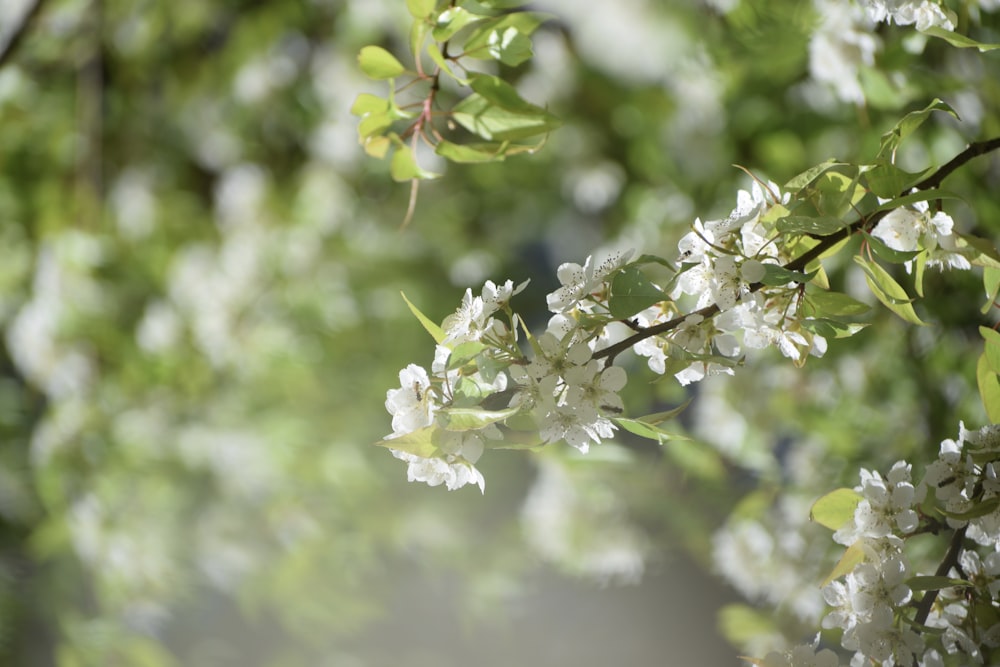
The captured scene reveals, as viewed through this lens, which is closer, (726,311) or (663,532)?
(726,311)

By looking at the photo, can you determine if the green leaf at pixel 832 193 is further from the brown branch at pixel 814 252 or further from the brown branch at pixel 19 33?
the brown branch at pixel 19 33

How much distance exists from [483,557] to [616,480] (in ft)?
0.89

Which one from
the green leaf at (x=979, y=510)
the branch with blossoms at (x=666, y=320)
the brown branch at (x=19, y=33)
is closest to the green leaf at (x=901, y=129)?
the branch with blossoms at (x=666, y=320)

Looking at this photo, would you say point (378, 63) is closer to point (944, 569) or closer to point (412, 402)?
point (412, 402)

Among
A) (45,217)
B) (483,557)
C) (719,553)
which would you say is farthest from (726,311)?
(45,217)

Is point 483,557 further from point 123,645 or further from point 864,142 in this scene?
point 864,142

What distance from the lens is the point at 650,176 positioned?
0.75m

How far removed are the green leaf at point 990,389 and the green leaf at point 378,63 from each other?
8.8 inches

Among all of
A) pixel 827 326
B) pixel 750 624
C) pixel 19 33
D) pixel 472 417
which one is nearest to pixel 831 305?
pixel 827 326

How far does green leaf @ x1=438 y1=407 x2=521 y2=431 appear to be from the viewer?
22cm

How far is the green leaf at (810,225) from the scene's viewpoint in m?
0.22

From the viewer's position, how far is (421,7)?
0.28 meters

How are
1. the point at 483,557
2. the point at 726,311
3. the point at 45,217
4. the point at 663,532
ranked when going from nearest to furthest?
the point at 726,311 < the point at 663,532 < the point at 483,557 < the point at 45,217

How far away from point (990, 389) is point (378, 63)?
0.24 m
